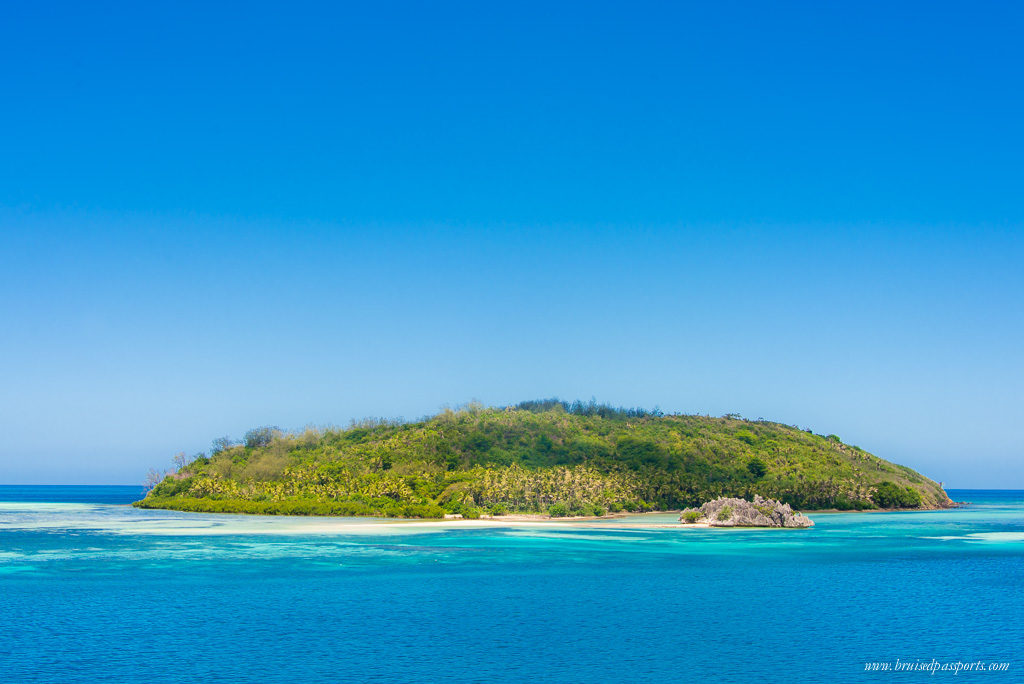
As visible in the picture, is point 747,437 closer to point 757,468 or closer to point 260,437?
point 757,468

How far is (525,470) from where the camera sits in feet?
267

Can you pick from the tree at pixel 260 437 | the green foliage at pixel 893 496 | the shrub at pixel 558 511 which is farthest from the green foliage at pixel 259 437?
the green foliage at pixel 893 496

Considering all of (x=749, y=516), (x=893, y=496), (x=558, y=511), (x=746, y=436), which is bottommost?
(x=558, y=511)

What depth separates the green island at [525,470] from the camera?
7450cm

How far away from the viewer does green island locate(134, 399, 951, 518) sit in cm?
7450

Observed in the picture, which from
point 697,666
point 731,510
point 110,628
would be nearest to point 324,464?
point 731,510

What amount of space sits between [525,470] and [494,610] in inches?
2276

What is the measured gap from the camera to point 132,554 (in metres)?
37.2

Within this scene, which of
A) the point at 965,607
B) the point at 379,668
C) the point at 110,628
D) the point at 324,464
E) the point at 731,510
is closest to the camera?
the point at 379,668

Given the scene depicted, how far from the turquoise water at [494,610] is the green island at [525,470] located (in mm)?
29748

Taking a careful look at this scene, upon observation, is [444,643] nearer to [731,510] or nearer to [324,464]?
[731,510]

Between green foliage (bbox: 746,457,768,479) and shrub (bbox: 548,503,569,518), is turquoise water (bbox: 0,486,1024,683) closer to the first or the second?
shrub (bbox: 548,503,569,518)

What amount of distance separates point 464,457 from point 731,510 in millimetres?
36166

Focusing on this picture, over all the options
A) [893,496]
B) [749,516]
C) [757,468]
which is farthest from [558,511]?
[893,496]
